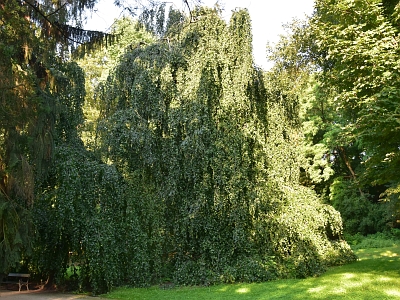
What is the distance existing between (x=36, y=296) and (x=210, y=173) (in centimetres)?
475

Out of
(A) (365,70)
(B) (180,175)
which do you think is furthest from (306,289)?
(A) (365,70)

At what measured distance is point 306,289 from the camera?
7.86 metres

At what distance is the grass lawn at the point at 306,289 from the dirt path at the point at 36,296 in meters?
0.76

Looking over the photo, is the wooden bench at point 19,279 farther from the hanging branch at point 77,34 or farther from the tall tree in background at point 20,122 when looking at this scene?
the hanging branch at point 77,34

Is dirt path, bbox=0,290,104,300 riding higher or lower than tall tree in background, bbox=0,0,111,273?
lower

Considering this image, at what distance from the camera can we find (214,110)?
9.95m

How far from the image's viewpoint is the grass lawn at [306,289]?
7.30 metres

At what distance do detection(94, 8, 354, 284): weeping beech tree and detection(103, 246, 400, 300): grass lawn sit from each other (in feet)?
1.21

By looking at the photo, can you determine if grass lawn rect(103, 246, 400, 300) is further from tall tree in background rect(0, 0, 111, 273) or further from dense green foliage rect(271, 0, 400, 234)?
tall tree in background rect(0, 0, 111, 273)

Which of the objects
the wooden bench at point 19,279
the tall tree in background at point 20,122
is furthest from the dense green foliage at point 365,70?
the wooden bench at point 19,279

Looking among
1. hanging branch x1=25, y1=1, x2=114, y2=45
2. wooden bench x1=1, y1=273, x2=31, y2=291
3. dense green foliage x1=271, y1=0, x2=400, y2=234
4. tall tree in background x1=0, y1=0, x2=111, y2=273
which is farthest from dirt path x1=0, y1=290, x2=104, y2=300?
dense green foliage x1=271, y1=0, x2=400, y2=234

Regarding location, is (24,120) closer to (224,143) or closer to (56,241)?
(56,241)

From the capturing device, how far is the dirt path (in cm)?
834

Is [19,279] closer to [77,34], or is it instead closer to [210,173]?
[210,173]
